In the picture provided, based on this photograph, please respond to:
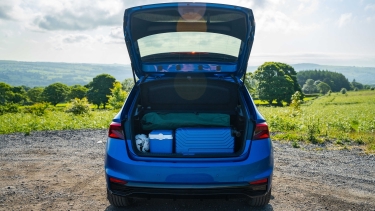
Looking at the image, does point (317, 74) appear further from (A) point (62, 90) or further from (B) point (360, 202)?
(B) point (360, 202)

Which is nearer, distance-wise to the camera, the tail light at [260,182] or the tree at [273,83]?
the tail light at [260,182]

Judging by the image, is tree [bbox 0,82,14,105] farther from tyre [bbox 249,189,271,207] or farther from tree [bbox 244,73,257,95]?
tyre [bbox 249,189,271,207]

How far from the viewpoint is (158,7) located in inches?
155

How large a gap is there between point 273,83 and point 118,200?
1793 inches

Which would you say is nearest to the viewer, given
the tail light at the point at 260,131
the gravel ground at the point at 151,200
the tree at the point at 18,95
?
the tail light at the point at 260,131

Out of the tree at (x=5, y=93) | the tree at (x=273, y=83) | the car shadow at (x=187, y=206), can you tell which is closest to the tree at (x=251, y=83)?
the tree at (x=273, y=83)

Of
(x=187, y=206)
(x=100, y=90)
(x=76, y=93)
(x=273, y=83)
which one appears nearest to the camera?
(x=187, y=206)

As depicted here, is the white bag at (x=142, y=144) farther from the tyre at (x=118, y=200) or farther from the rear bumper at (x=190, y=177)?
the tyre at (x=118, y=200)

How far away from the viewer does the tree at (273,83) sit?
153 feet

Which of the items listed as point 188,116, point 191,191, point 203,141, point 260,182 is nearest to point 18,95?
point 188,116

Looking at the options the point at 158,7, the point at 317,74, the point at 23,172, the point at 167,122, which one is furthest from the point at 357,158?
the point at 317,74

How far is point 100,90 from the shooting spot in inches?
2281

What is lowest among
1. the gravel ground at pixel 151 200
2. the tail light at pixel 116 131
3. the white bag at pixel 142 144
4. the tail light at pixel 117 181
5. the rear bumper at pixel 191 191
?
the gravel ground at pixel 151 200

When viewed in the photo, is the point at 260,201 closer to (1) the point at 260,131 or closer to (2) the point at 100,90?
(1) the point at 260,131
